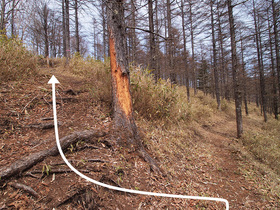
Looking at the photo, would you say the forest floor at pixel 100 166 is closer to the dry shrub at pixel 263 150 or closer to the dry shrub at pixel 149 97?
the dry shrub at pixel 149 97

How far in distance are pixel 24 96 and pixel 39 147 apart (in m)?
1.64

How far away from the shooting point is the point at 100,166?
1.88 meters

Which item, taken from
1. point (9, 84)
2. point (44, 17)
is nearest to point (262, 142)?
point (9, 84)

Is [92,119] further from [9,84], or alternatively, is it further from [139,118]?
[9,84]

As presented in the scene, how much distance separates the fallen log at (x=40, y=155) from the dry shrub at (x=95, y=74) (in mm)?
1211

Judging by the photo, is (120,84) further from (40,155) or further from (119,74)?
(40,155)

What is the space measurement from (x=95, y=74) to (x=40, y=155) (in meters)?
3.40

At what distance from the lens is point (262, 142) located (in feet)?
17.0

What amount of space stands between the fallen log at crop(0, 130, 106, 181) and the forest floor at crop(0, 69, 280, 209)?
7 centimetres

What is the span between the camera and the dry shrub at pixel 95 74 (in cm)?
343

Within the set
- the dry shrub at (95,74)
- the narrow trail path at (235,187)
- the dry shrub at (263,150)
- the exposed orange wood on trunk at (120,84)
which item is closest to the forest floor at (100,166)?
the narrow trail path at (235,187)

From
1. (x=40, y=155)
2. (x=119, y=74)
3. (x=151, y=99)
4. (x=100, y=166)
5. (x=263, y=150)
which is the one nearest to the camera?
(x=40, y=155)

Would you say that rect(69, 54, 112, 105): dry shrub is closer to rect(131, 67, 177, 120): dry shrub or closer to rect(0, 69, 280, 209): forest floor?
rect(0, 69, 280, 209): forest floor

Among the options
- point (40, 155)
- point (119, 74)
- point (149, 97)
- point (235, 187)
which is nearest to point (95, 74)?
point (149, 97)
